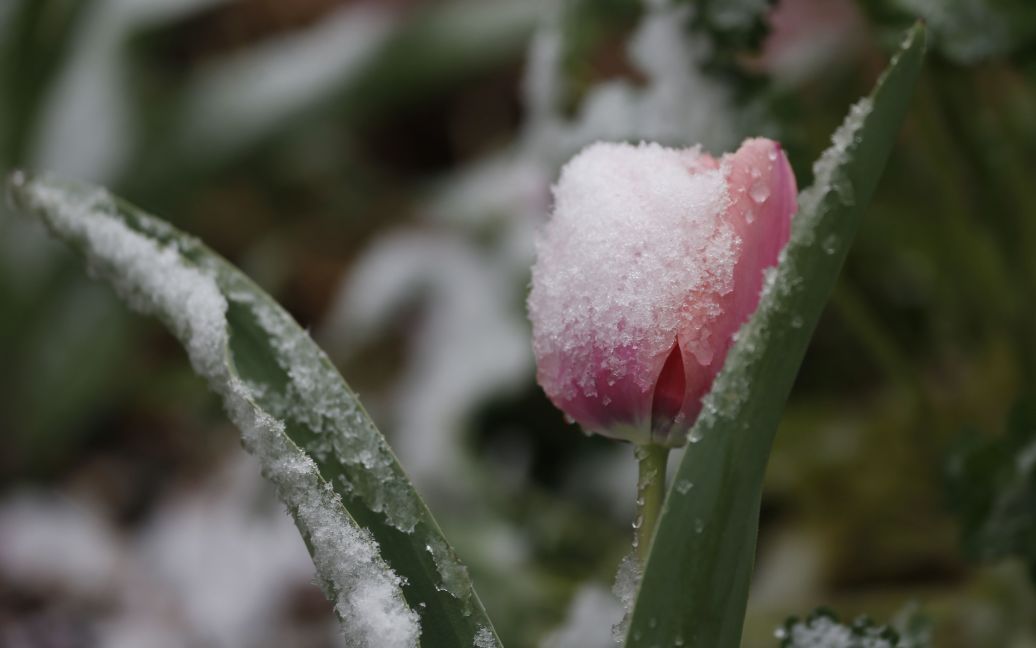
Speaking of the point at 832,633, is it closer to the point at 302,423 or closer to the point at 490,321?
the point at 302,423

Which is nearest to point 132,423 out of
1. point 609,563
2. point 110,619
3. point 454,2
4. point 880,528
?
point 110,619

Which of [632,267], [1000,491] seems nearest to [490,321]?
[1000,491]

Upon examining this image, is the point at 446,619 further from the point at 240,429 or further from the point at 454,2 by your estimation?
the point at 454,2

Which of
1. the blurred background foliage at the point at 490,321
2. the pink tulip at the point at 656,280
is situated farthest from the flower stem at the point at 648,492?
the blurred background foliage at the point at 490,321

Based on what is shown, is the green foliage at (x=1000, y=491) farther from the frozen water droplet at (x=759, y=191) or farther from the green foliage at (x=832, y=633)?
the frozen water droplet at (x=759, y=191)

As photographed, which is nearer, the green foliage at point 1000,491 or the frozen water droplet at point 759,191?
the frozen water droplet at point 759,191

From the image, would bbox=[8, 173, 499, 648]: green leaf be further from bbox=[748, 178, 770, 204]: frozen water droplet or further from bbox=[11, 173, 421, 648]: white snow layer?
bbox=[748, 178, 770, 204]: frozen water droplet
